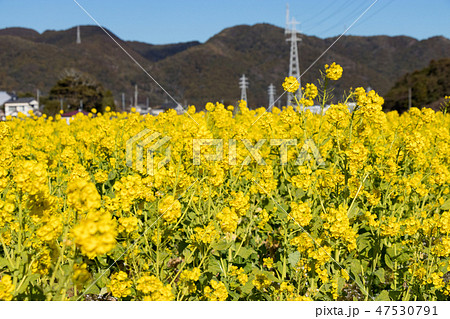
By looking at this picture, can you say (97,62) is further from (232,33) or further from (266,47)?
(266,47)

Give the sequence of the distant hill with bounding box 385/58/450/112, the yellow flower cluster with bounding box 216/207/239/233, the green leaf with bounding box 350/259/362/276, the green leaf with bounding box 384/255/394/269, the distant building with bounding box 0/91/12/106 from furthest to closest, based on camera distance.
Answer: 1. the distant building with bounding box 0/91/12/106
2. the distant hill with bounding box 385/58/450/112
3. the green leaf with bounding box 384/255/394/269
4. the green leaf with bounding box 350/259/362/276
5. the yellow flower cluster with bounding box 216/207/239/233

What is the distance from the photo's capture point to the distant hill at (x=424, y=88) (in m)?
41.2

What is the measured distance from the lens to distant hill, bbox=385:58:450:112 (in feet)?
135

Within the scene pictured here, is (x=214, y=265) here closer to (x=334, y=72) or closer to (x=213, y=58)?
(x=334, y=72)

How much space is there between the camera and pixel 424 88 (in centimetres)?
4194

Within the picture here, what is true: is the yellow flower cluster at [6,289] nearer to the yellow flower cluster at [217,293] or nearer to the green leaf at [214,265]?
the yellow flower cluster at [217,293]

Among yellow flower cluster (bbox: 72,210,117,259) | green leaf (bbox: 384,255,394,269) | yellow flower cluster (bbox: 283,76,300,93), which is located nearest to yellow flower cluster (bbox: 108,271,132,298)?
yellow flower cluster (bbox: 72,210,117,259)

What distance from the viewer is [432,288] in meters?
2.69

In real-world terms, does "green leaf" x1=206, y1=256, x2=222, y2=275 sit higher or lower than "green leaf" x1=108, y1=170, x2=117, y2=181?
lower

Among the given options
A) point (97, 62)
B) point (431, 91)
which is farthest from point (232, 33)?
point (97, 62)

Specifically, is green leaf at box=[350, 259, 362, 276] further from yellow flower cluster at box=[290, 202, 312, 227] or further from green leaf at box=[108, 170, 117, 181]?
green leaf at box=[108, 170, 117, 181]

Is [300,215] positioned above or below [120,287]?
above

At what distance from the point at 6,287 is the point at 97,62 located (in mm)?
125349

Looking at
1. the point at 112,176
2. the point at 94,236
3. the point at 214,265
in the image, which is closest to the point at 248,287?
the point at 214,265
